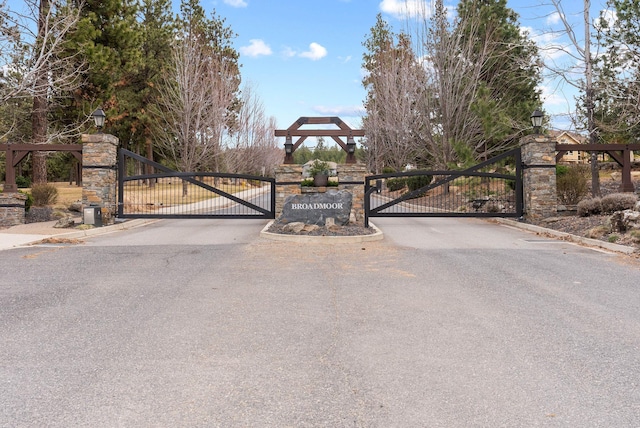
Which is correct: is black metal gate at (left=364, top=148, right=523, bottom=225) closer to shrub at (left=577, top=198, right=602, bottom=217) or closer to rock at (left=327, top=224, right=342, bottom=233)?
rock at (left=327, top=224, right=342, bottom=233)

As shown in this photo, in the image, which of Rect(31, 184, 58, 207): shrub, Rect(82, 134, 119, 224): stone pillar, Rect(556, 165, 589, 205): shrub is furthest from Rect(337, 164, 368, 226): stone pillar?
Rect(31, 184, 58, 207): shrub

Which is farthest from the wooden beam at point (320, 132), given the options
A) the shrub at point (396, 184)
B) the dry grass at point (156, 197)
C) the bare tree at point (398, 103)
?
the shrub at point (396, 184)

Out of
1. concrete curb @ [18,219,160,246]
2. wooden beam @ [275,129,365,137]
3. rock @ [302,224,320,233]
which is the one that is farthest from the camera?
wooden beam @ [275,129,365,137]

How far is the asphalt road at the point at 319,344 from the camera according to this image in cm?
301

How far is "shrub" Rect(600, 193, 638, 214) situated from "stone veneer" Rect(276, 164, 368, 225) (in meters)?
7.06

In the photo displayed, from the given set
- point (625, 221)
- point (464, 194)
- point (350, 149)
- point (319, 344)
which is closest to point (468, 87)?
point (464, 194)

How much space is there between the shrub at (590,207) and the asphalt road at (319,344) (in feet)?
21.4

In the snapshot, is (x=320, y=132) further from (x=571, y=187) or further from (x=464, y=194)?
(x=571, y=187)

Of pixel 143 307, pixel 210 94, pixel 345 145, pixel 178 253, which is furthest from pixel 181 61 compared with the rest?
pixel 143 307

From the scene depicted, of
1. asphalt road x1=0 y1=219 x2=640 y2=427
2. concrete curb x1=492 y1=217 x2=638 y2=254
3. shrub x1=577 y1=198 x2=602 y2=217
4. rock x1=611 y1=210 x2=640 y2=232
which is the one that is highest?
shrub x1=577 y1=198 x2=602 y2=217

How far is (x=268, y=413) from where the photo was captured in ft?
9.71

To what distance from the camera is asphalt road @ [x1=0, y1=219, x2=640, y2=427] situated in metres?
3.01

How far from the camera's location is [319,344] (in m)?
4.23

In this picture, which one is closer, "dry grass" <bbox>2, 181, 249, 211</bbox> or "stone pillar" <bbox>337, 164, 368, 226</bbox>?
"stone pillar" <bbox>337, 164, 368, 226</bbox>
